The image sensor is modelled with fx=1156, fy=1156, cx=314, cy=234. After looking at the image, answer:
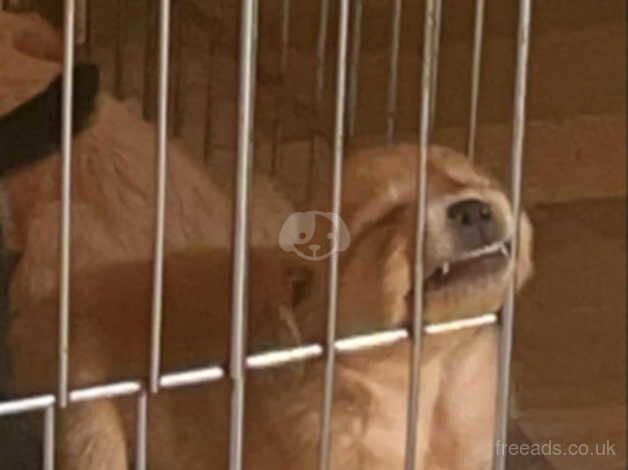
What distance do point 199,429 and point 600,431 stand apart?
0.33 m

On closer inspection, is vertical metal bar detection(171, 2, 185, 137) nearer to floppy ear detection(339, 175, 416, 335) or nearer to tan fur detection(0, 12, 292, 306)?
tan fur detection(0, 12, 292, 306)

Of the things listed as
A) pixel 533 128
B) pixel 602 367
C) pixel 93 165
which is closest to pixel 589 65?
pixel 533 128

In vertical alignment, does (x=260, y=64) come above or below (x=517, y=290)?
above

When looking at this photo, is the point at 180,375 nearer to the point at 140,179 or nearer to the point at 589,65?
the point at 140,179

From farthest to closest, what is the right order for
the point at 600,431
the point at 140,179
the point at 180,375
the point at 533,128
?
1. the point at 533,128
2. the point at 600,431
3. the point at 140,179
4. the point at 180,375

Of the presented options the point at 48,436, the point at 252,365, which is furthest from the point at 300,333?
the point at 48,436

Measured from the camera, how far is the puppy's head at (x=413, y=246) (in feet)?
1.99

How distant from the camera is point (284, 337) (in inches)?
23.9

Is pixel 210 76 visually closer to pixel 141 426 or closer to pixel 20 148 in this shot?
pixel 20 148

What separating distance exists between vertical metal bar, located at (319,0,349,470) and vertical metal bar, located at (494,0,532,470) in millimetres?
92

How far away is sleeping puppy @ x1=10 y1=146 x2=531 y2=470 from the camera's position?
61 centimetres

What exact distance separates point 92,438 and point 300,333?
129 millimetres

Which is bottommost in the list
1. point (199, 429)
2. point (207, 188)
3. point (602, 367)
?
point (602, 367)

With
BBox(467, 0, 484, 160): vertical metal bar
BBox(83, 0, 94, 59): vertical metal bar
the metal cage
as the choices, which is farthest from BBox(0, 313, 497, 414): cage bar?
BBox(83, 0, 94, 59): vertical metal bar
